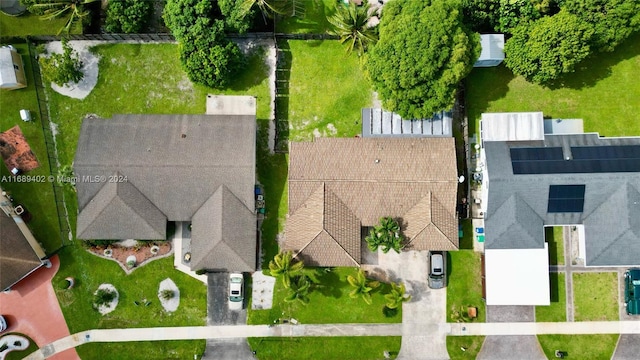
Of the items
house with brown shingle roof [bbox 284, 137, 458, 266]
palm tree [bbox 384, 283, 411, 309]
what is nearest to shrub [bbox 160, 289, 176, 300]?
house with brown shingle roof [bbox 284, 137, 458, 266]

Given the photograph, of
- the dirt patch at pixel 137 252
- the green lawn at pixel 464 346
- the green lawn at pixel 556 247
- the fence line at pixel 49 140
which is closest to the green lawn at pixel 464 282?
the green lawn at pixel 464 346

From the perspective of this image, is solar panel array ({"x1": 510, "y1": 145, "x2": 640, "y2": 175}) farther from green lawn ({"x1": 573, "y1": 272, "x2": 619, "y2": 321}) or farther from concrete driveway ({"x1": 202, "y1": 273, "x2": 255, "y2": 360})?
concrete driveway ({"x1": 202, "y1": 273, "x2": 255, "y2": 360})

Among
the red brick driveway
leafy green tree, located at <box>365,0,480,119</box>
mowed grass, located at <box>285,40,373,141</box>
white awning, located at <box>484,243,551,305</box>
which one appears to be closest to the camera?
leafy green tree, located at <box>365,0,480,119</box>

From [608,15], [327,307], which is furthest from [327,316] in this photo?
→ [608,15]

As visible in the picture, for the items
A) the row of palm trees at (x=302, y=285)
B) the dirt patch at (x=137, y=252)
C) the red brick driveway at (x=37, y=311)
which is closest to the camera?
the row of palm trees at (x=302, y=285)

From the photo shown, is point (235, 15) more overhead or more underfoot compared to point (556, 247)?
more overhead

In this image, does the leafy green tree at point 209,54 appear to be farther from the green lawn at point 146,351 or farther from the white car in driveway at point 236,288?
the green lawn at point 146,351

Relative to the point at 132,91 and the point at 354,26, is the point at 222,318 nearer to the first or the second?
the point at 132,91
